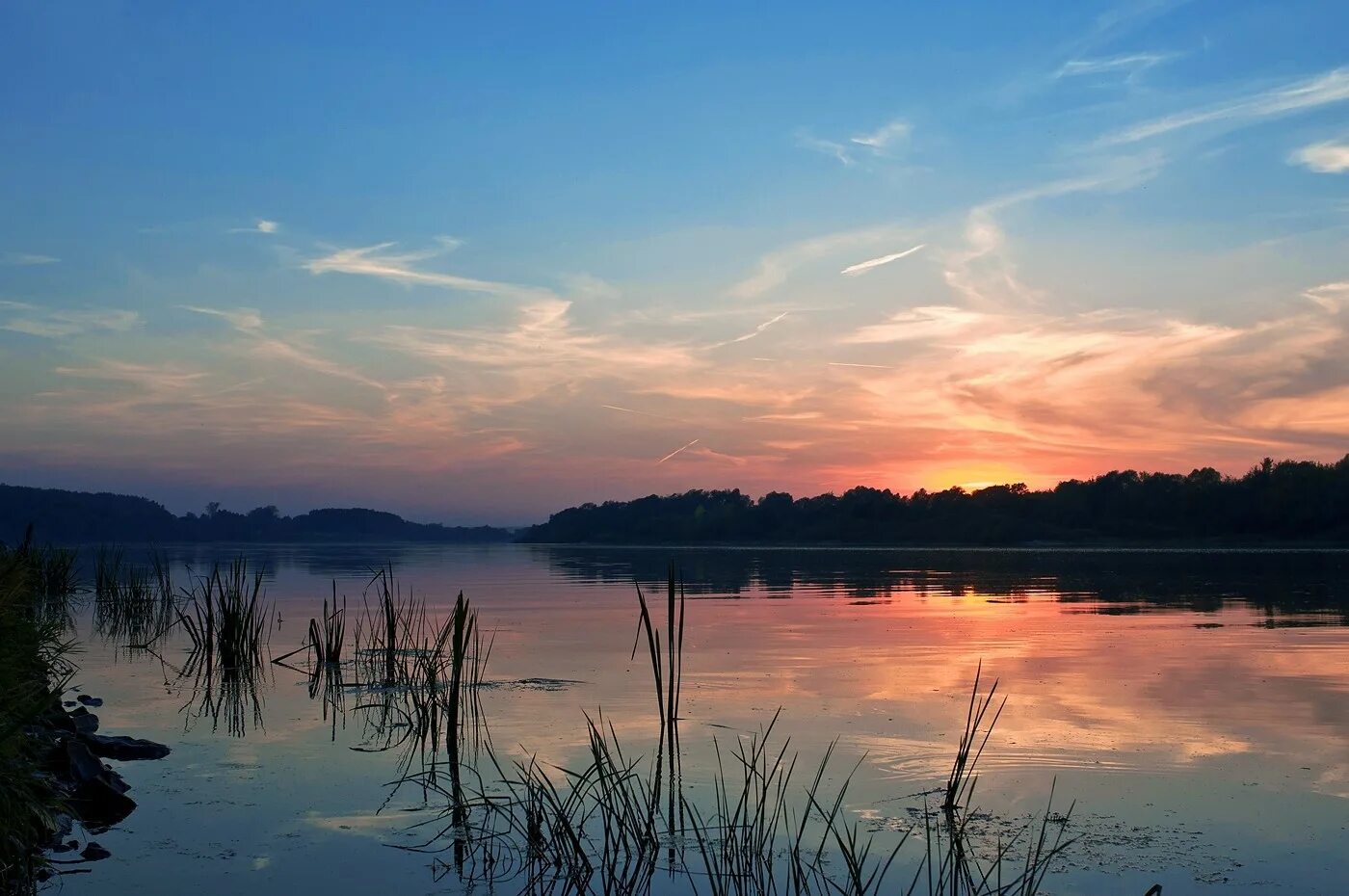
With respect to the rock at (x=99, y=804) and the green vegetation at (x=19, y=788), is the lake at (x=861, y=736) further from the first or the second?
the green vegetation at (x=19, y=788)

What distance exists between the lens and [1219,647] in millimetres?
17750

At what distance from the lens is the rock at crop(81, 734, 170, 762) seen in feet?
32.6

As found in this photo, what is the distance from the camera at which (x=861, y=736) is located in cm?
1067

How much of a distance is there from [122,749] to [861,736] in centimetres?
694

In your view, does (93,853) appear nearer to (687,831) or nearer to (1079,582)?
(687,831)

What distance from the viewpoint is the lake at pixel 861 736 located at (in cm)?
709

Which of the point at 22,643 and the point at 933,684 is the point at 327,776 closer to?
the point at 22,643

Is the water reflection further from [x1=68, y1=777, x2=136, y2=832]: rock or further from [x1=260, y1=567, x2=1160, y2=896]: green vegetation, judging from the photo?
[x1=68, y1=777, x2=136, y2=832]: rock

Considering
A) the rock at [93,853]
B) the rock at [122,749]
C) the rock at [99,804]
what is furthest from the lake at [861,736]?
the rock at [122,749]

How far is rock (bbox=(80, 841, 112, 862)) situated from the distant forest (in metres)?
93.1

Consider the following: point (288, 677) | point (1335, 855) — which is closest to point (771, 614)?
point (288, 677)

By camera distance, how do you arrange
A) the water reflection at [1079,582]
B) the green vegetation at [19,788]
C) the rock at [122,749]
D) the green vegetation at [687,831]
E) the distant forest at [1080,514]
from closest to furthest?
the green vegetation at [687,831] < the green vegetation at [19,788] < the rock at [122,749] < the water reflection at [1079,582] < the distant forest at [1080,514]

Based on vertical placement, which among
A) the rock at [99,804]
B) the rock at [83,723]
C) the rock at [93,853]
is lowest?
the rock at [93,853]

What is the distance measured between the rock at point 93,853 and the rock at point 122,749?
2.73 meters
